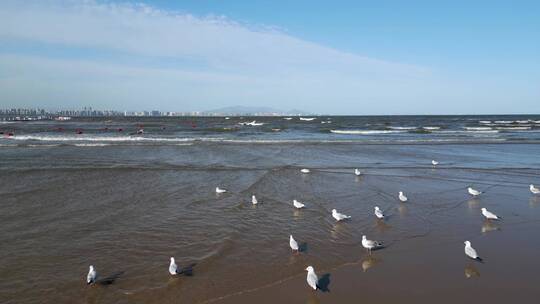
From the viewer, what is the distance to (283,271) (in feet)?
27.5

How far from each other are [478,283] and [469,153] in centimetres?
2318

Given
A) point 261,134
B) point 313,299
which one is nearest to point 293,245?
point 313,299

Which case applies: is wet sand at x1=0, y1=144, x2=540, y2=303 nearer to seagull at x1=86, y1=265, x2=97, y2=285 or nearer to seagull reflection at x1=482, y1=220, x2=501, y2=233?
seagull reflection at x1=482, y1=220, x2=501, y2=233

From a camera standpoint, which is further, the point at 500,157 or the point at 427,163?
the point at 500,157

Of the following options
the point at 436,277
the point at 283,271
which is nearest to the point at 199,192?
the point at 283,271

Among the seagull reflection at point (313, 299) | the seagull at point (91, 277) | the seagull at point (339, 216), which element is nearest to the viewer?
the seagull reflection at point (313, 299)

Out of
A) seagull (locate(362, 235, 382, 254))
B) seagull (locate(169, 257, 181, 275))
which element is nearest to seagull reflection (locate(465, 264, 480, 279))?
seagull (locate(362, 235, 382, 254))

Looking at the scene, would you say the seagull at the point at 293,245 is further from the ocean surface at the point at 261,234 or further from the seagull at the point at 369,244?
the seagull at the point at 369,244

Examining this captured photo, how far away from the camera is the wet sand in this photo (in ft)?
24.6

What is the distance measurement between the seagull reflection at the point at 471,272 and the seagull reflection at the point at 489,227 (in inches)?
111

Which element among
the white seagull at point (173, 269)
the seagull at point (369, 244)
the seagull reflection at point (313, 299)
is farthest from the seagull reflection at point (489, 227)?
the white seagull at point (173, 269)

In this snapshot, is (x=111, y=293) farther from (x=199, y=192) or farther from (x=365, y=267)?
(x=199, y=192)

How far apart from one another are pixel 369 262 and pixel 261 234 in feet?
9.61

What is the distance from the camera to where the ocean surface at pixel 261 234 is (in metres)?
7.51
